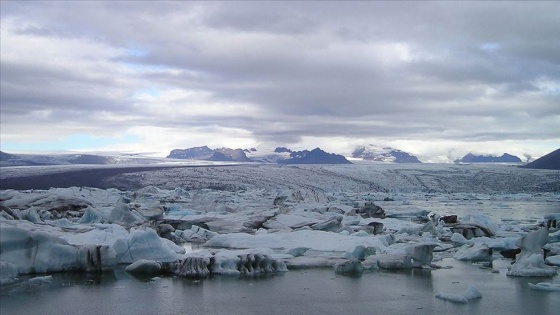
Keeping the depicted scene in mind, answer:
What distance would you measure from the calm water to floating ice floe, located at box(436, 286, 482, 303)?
0.26 feet

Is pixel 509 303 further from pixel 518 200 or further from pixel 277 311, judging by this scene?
pixel 518 200

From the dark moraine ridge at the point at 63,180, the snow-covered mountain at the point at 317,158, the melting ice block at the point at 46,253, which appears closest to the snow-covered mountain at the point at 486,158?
the snow-covered mountain at the point at 317,158

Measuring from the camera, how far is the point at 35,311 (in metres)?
6.04

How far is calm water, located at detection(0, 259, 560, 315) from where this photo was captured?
6.18 metres

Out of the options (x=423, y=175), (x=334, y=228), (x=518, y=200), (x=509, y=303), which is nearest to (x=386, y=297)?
(x=509, y=303)

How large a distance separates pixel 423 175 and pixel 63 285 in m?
36.5

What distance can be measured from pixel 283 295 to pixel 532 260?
4.00 meters

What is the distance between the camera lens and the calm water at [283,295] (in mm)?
6176

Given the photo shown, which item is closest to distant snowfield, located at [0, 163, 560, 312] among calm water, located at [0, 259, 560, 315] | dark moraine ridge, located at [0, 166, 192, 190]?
calm water, located at [0, 259, 560, 315]

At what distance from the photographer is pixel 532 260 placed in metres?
8.38

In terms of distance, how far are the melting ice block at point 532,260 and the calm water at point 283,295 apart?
0.63 feet

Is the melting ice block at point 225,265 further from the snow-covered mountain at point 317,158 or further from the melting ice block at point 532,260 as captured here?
the snow-covered mountain at point 317,158

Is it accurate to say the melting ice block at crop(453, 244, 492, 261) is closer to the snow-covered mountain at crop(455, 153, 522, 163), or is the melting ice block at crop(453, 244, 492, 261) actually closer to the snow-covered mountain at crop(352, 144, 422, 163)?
the snow-covered mountain at crop(352, 144, 422, 163)

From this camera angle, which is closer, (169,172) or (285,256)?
(285,256)
